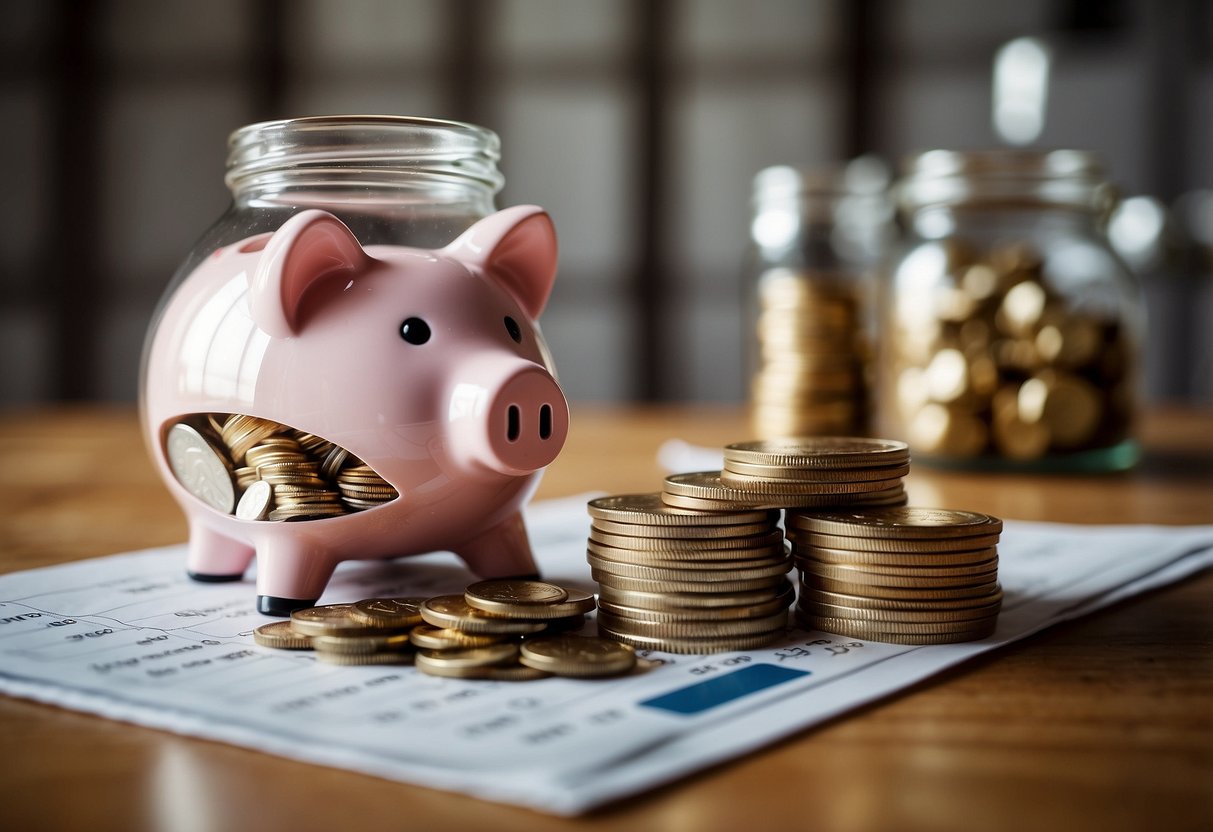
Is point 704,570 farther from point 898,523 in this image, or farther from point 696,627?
point 898,523

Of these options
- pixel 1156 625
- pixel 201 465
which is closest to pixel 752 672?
pixel 1156 625

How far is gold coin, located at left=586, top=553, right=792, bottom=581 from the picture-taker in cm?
74

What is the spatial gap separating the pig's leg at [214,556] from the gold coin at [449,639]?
28 centimetres

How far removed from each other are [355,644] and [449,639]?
55 mm

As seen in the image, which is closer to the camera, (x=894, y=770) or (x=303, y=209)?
(x=894, y=770)

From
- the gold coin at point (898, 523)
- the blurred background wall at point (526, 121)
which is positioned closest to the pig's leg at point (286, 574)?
the gold coin at point (898, 523)

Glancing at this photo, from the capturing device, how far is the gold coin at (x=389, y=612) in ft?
2.41

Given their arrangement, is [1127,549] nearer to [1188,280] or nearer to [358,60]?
[1188,280]

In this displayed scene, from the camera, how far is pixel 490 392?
783 millimetres

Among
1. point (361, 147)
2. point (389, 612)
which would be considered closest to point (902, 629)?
point (389, 612)

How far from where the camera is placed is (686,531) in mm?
752

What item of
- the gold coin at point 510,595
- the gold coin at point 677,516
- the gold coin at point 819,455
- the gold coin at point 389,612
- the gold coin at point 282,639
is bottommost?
the gold coin at point 282,639

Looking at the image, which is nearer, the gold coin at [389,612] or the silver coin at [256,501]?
the gold coin at [389,612]

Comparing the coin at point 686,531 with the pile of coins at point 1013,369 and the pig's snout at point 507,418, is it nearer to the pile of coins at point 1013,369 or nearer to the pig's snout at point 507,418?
the pig's snout at point 507,418
